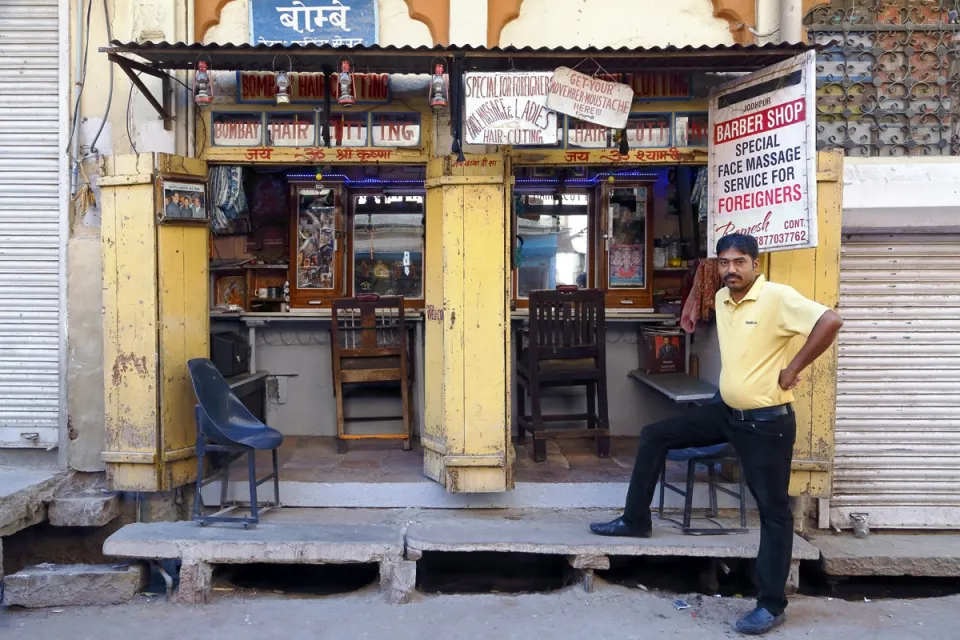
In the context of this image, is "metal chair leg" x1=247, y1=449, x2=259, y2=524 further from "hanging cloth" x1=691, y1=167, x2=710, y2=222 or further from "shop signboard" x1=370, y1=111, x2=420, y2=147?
"hanging cloth" x1=691, y1=167, x2=710, y2=222

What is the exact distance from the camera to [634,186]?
293 inches

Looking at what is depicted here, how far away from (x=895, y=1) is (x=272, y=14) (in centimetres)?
471

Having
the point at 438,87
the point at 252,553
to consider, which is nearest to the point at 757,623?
the point at 252,553

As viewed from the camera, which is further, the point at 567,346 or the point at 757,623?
the point at 567,346

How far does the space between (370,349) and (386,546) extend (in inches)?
94.1

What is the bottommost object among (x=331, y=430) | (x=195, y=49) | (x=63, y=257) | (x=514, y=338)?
(x=331, y=430)

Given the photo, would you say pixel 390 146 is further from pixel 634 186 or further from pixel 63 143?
pixel 634 186

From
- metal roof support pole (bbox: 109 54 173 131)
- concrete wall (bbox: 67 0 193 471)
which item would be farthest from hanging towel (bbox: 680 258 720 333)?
metal roof support pole (bbox: 109 54 173 131)

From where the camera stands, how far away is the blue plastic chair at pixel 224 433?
4.78 meters

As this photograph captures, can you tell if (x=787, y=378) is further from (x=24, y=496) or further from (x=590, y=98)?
(x=24, y=496)

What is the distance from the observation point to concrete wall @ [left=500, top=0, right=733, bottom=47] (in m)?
5.41

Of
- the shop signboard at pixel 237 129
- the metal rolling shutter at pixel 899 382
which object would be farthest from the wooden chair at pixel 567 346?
the shop signboard at pixel 237 129

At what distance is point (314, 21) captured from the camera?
539 centimetres

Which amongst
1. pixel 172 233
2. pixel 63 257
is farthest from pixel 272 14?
pixel 63 257
